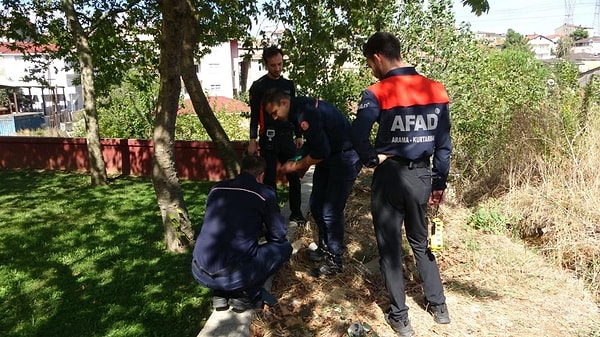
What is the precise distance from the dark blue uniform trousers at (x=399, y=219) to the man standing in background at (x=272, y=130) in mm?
1573

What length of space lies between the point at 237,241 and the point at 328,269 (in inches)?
43.9

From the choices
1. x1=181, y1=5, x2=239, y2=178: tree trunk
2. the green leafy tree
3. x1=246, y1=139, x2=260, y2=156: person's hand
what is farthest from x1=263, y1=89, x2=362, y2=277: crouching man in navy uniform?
the green leafy tree

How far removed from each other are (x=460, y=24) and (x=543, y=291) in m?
4.12

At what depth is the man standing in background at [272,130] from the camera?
450cm

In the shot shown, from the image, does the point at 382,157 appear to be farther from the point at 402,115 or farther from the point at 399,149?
the point at 402,115

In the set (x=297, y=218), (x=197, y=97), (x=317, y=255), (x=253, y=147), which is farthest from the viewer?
(x=197, y=97)

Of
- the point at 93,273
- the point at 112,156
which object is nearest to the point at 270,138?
the point at 93,273

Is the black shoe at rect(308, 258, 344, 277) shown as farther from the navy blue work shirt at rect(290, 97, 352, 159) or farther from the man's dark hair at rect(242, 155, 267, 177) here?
the man's dark hair at rect(242, 155, 267, 177)

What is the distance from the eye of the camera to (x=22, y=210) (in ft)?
23.4

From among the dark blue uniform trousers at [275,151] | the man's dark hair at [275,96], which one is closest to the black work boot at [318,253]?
the dark blue uniform trousers at [275,151]

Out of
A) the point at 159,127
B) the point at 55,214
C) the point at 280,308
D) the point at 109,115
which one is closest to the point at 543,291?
the point at 280,308

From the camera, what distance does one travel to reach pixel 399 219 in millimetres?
2949

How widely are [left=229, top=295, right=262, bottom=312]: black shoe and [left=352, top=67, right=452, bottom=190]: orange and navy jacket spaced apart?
134 centimetres

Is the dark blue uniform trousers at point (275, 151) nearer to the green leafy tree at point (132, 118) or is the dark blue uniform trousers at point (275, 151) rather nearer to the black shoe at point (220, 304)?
the black shoe at point (220, 304)
